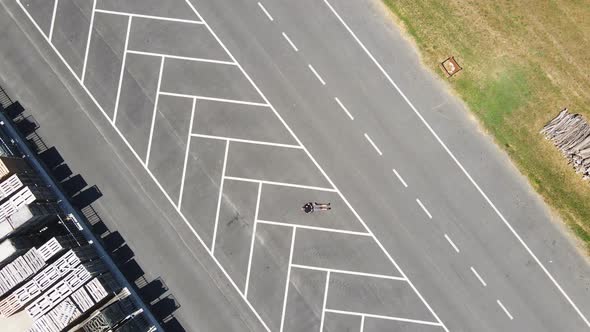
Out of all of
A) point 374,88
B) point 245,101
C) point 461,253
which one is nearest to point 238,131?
point 245,101

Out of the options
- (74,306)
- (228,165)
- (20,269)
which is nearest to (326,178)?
(228,165)

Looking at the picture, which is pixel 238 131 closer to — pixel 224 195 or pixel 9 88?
pixel 224 195

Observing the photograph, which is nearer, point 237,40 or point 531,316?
point 531,316

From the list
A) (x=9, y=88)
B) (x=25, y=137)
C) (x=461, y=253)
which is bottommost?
(x=461, y=253)

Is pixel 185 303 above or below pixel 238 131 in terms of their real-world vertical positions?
below

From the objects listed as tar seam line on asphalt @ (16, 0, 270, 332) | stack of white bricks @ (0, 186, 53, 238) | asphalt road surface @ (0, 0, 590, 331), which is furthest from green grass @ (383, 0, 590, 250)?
stack of white bricks @ (0, 186, 53, 238)

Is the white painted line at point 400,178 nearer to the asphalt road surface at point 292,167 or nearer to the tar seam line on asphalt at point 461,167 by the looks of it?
the asphalt road surface at point 292,167
